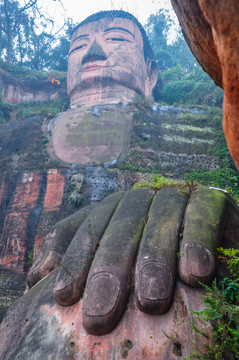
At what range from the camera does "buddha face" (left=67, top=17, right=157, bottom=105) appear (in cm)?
1237

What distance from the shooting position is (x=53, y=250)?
15.7ft

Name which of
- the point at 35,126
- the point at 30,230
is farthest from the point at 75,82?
the point at 30,230

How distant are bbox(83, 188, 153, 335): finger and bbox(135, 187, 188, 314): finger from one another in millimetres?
144

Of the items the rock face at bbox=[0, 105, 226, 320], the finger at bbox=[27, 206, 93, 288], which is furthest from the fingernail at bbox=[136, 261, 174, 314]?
the rock face at bbox=[0, 105, 226, 320]

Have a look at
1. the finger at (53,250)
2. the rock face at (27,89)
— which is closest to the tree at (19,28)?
the rock face at (27,89)

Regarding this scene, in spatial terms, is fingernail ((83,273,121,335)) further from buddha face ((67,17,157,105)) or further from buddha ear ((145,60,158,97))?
buddha ear ((145,60,158,97))

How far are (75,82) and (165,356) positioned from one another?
11854 mm

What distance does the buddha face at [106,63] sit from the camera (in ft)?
40.6

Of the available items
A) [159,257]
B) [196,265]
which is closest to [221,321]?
[196,265]

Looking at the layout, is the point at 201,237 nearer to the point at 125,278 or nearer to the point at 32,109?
the point at 125,278

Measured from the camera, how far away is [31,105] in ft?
47.4

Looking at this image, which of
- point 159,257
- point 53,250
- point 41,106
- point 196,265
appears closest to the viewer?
point 196,265

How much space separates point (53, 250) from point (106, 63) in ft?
32.1

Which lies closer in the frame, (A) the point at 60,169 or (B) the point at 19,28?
(A) the point at 60,169
